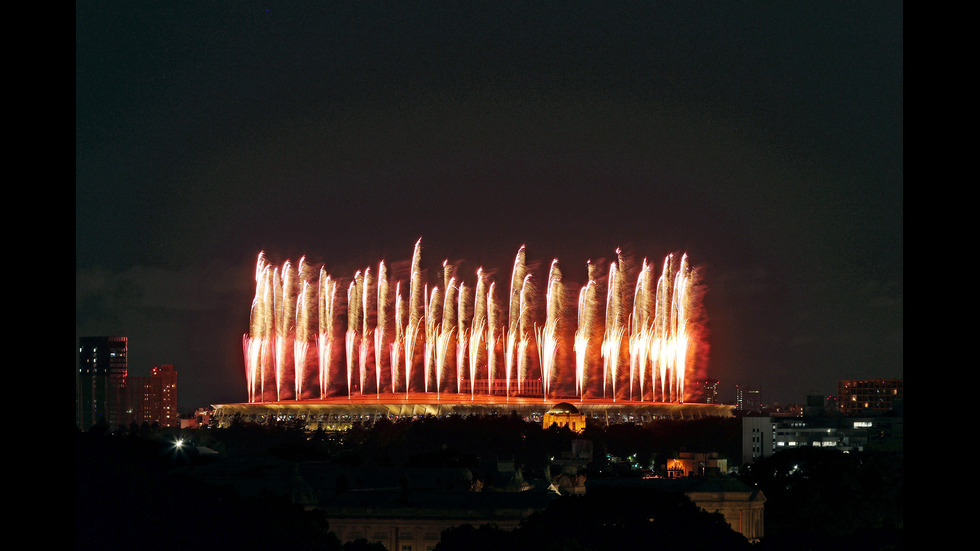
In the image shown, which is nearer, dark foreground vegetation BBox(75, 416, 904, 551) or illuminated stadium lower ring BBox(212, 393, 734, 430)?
dark foreground vegetation BBox(75, 416, 904, 551)

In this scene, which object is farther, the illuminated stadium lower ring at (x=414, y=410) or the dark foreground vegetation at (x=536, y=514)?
the illuminated stadium lower ring at (x=414, y=410)

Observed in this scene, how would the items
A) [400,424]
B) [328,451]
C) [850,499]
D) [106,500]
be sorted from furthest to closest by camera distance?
[400,424], [328,451], [850,499], [106,500]

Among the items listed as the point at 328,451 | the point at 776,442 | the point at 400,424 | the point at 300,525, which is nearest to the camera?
the point at 300,525

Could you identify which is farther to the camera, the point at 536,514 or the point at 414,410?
the point at 414,410

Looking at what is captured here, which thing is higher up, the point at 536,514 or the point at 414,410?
the point at 536,514

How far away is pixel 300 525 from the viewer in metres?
73.5

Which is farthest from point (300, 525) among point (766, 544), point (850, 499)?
point (850, 499)
